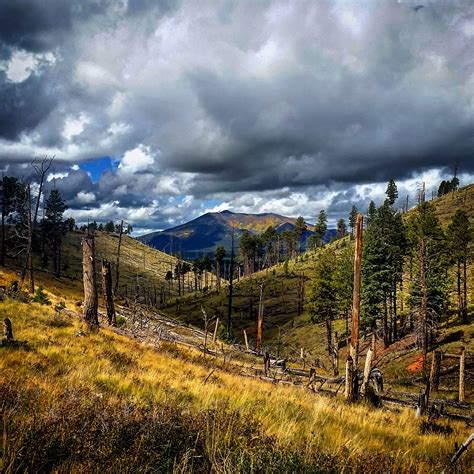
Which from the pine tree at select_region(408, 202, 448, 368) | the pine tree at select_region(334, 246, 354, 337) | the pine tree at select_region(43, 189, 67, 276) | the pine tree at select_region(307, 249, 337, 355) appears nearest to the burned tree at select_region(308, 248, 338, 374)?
the pine tree at select_region(307, 249, 337, 355)

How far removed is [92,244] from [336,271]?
37.4 metres

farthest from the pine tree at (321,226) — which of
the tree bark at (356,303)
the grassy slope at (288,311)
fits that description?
the tree bark at (356,303)

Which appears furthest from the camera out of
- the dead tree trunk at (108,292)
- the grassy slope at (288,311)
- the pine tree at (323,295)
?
the pine tree at (323,295)

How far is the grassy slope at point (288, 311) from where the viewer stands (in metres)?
41.4

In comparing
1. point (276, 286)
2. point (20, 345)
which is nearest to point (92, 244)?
point (20, 345)

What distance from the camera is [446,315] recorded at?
5131 centimetres

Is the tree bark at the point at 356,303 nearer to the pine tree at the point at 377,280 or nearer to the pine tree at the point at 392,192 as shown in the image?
the pine tree at the point at 377,280

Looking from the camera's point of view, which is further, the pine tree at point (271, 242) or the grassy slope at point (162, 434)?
the pine tree at point (271, 242)

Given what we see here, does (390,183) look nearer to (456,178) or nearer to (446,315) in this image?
(456,178)

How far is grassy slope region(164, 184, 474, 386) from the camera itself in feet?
136

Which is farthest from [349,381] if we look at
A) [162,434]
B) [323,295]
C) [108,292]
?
[323,295]

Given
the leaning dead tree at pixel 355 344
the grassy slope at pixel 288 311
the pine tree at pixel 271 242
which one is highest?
the pine tree at pixel 271 242

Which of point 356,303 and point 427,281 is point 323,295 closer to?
point 427,281

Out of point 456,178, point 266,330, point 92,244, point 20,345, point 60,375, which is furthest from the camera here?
point 456,178
